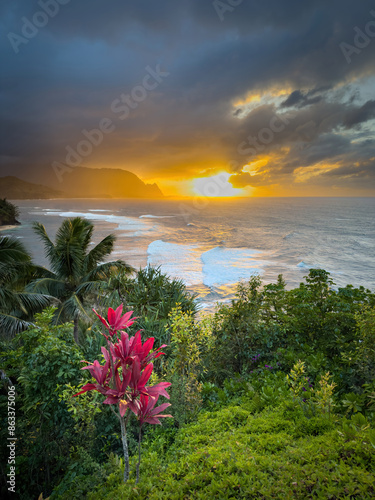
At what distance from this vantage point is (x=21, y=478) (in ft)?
8.48

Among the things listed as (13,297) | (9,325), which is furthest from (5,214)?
(9,325)

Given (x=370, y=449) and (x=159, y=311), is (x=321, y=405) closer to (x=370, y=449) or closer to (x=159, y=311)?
(x=370, y=449)

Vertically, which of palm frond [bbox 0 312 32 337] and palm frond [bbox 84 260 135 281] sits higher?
palm frond [bbox 84 260 135 281]

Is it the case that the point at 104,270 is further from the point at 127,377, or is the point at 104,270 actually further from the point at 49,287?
the point at 127,377

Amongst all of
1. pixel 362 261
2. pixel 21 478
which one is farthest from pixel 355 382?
pixel 362 261

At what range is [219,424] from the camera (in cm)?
276

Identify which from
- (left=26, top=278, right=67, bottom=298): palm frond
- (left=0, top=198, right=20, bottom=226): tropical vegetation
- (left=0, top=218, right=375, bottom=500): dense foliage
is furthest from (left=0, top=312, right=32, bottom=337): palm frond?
(left=0, top=198, right=20, bottom=226): tropical vegetation

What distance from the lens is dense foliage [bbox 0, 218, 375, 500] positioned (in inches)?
73.7

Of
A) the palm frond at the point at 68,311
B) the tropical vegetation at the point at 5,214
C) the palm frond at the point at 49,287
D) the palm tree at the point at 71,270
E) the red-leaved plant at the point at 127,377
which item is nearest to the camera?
→ the red-leaved plant at the point at 127,377

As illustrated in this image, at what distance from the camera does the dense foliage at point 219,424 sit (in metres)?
1.87

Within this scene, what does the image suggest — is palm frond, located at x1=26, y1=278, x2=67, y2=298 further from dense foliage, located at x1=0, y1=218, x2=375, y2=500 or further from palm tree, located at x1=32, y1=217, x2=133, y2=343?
dense foliage, located at x1=0, y1=218, x2=375, y2=500

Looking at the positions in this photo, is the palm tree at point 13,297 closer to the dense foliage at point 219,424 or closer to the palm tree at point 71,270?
the palm tree at point 71,270

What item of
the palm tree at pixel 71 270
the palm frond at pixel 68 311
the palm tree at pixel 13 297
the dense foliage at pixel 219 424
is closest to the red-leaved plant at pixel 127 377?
the dense foliage at pixel 219 424

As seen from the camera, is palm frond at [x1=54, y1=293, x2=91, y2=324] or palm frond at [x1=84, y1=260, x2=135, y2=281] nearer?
palm frond at [x1=54, y1=293, x2=91, y2=324]
